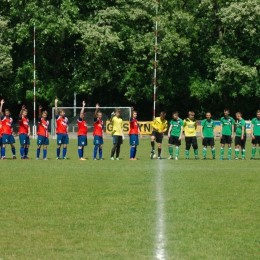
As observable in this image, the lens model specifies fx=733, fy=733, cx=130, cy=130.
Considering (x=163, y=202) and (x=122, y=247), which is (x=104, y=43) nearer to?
(x=163, y=202)

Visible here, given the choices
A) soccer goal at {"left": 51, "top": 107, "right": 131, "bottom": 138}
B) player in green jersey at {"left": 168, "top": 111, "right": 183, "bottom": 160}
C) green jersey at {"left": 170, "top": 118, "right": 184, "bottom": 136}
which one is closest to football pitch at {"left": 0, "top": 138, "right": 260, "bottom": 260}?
player in green jersey at {"left": 168, "top": 111, "right": 183, "bottom": 160}

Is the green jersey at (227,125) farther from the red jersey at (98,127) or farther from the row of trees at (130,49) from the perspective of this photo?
the row of trees at (130,49)

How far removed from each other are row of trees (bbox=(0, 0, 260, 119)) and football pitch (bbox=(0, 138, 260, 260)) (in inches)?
1226

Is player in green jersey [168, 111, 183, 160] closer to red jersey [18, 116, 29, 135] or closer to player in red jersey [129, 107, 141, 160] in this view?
player in red jersey [129, 107, 141, 160]

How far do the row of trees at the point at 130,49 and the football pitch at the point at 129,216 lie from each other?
102ft

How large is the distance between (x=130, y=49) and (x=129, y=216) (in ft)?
136

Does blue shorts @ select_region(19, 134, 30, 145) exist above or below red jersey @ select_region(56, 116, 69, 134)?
below

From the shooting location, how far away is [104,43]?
48.4m

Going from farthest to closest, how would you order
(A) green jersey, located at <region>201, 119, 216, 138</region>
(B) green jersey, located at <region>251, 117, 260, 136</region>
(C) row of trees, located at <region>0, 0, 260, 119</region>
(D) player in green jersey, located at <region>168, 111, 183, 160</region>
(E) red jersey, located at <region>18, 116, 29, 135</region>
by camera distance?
(C) row of trees, located at <region>0, 0, 260, 119</region>
(A) green jersey, located at <region>201, 119, 216, 138</region>
(B) green jersey, located at <region>251, 117, 260, 136</region>
(D) player in green jersey, located at <region>168, 111, 183, 160</region>
(E) red jersey, located at <region>18, 116, 29, 135</region>

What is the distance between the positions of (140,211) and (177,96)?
44761 millimetres

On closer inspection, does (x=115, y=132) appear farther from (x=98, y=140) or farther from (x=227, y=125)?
(x=227, y=125)

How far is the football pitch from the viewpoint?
8094mm

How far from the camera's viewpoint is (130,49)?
169 feet

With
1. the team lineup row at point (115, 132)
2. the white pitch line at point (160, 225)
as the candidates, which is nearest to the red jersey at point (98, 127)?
the team lineup row at point (115, 132)
